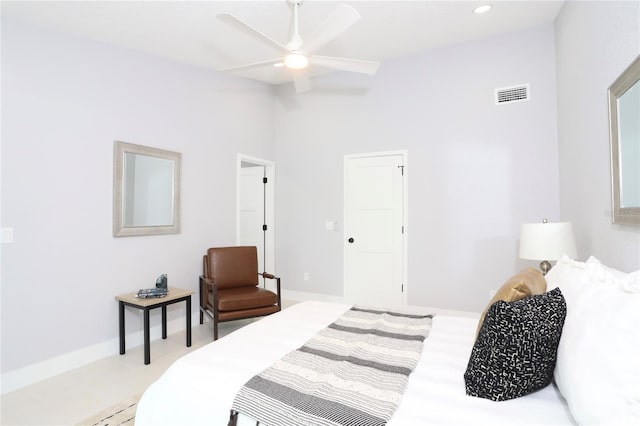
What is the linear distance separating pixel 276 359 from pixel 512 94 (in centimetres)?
364

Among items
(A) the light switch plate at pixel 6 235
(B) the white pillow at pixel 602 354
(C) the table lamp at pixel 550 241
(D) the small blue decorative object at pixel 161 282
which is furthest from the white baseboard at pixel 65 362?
(C) the table lamp at pixel 550 241

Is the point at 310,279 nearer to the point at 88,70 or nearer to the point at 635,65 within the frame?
the point at 88,70

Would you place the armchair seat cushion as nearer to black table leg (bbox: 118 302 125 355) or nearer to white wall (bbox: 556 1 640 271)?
black table leg (bbox: 118 302 125 355)

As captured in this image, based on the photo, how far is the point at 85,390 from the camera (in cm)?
242

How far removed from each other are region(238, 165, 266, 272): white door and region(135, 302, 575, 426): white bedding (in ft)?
10.3

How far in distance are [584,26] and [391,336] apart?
2622 mm

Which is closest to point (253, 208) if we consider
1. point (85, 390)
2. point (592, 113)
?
point (85, 390)

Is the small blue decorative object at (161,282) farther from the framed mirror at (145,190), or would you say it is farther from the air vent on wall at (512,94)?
the air vent on wall at (512,94)

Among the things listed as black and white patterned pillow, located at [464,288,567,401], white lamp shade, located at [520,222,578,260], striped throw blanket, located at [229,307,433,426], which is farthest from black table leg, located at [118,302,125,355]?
white lamp shade, located at [520,222,578,260]

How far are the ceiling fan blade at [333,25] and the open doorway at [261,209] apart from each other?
2.64 metres

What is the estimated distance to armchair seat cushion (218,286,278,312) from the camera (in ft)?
10.5

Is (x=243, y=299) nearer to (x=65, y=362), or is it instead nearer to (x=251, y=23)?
(x=65, y=362)

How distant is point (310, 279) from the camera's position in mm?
4746

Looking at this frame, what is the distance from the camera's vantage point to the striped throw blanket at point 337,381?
3.71 ft
